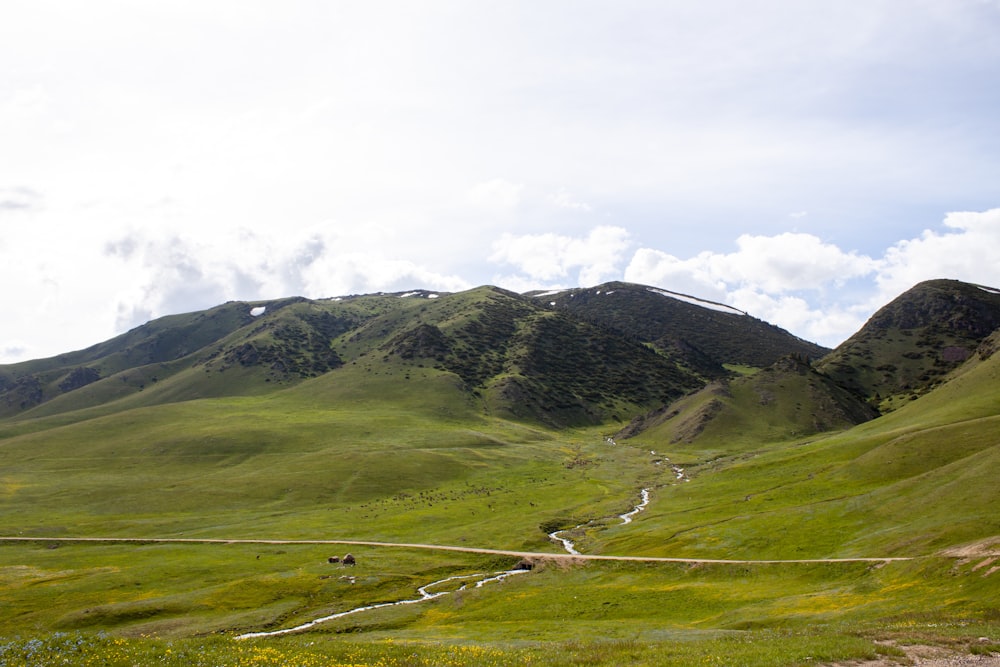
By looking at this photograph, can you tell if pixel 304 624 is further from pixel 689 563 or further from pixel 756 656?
pixel 756 656

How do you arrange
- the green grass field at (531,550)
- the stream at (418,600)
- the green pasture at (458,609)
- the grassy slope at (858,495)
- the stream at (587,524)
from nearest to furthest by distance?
the green pasture at (458,609) → the green grass field at (531,550) → the stream at (418,600) → the grassy slope at (858,495) → the stream at (587,524)

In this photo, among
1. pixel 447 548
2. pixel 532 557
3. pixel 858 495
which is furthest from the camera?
pixel 447 548

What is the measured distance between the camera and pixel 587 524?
11300 cm

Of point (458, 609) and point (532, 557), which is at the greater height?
point (458, 609)

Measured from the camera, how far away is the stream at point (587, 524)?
9531 cm

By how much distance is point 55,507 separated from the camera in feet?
470

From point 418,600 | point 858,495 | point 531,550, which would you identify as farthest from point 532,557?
point 858,495

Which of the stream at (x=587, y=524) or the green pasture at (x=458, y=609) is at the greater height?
the green pasture at (x=458, y=609)

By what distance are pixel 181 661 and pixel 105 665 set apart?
297 cm

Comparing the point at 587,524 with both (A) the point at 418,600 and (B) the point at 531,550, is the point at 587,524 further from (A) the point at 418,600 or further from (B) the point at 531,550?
(A) the point at 418,600

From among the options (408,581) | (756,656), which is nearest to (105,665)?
(756,656)

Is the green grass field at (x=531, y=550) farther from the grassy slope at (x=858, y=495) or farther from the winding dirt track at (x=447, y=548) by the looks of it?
the winding dirt track at (x=447, y=548)

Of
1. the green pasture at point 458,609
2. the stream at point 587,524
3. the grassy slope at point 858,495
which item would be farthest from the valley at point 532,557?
the stream at point 587,524

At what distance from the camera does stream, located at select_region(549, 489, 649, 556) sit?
313ft
